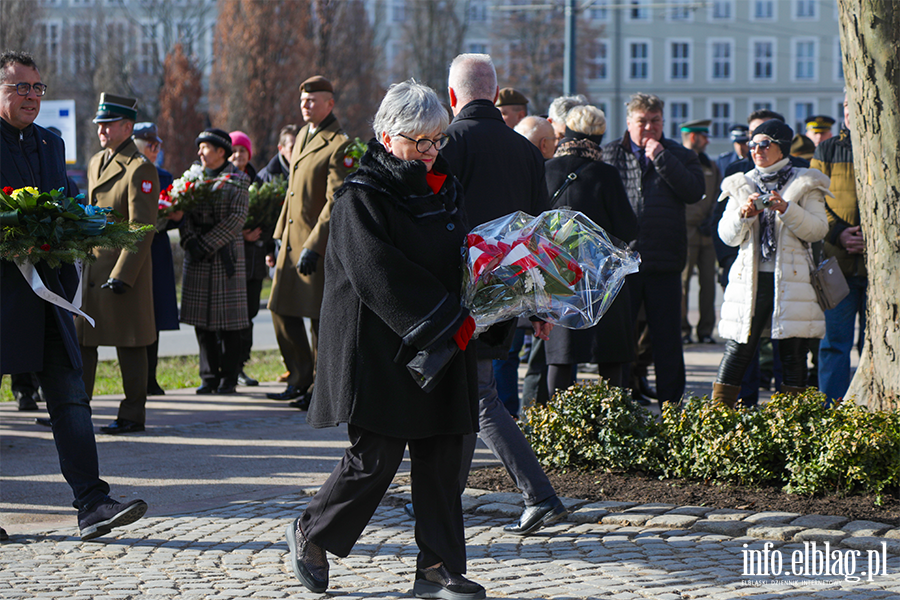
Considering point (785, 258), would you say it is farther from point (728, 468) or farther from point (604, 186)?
point (728, 468)

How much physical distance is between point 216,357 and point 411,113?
6.05 metres

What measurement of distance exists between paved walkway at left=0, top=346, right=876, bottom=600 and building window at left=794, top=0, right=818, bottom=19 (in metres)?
72.0

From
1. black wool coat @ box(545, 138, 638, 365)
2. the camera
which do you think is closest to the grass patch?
black wool coat @ box(545, 138, 638, 365)

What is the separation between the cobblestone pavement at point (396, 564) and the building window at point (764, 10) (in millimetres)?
72233

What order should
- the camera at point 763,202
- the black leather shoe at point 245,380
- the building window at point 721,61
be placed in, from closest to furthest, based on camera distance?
the camera at point 763,202 → the black leather shoe at point 245,380 → the building window at point 721,61

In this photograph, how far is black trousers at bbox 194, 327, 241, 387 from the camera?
943 centimetres

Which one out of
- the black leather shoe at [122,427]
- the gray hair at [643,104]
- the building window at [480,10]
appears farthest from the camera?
the building window at [480,10]

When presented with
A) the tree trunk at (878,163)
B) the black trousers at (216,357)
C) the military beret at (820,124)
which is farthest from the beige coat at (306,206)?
the military beret at (820,124)

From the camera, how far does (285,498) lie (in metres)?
5.68

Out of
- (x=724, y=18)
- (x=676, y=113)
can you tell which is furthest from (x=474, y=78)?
(x=724, y=18)

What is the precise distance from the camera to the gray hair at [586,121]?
7113 millimetres

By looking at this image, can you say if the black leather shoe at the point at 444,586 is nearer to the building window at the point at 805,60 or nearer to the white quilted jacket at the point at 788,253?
the white quilted jacket at the point at 788,253

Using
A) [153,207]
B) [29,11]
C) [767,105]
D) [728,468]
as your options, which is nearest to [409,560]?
[728,468]

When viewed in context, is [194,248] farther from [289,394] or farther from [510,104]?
[510,104]
